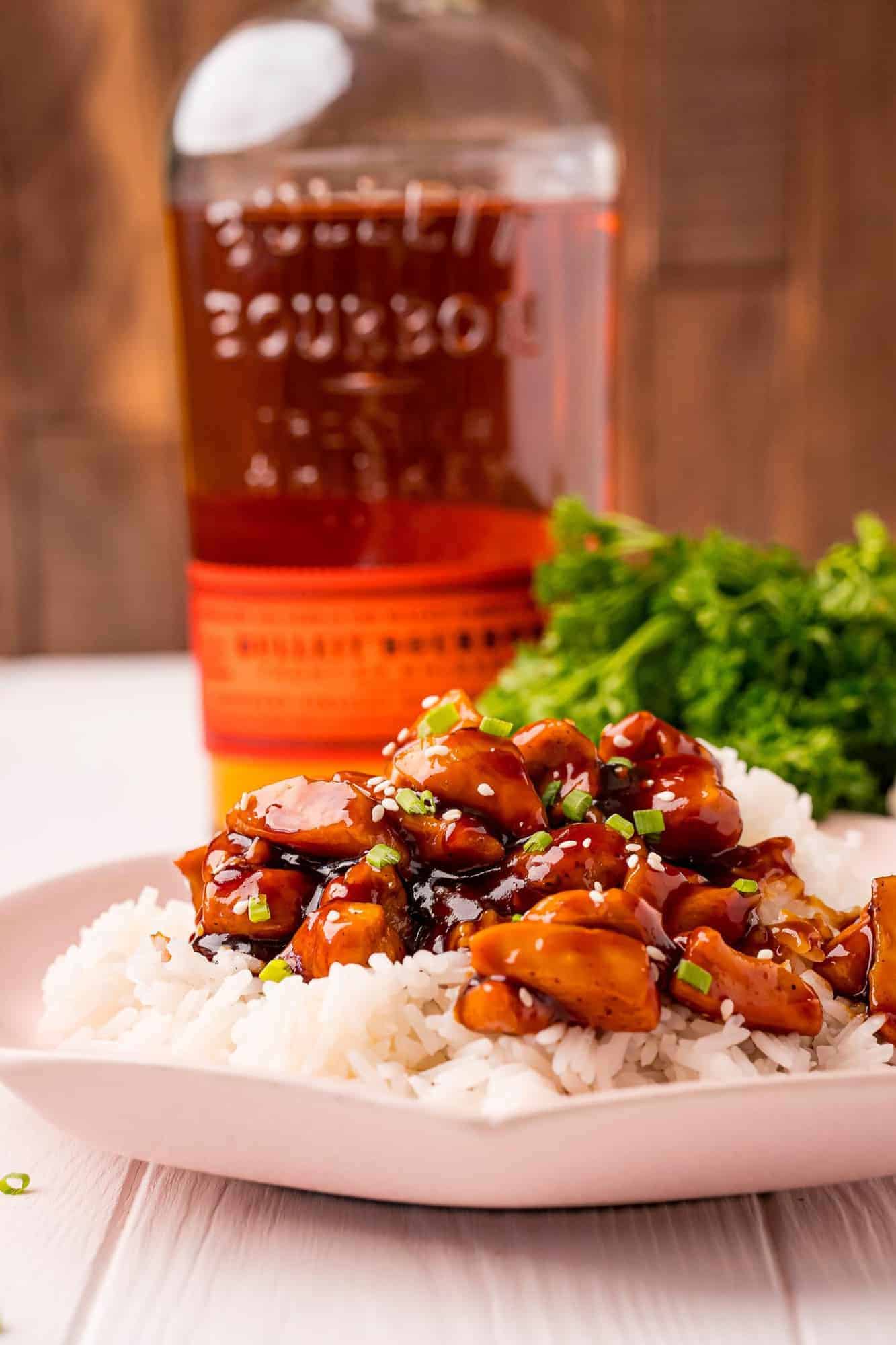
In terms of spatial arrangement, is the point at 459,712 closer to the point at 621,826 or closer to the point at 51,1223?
the point at 621,826

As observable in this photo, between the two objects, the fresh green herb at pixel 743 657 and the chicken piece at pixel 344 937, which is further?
the fresh green herb at pixel 743 657

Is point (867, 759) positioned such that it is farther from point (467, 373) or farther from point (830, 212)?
point (830, 212)

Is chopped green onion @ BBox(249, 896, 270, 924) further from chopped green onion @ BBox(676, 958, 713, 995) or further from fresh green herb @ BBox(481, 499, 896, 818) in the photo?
fresh green herb @ BBox(481, 499, 896, 818)

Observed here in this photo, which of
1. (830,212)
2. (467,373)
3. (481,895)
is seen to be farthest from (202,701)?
(830,212)

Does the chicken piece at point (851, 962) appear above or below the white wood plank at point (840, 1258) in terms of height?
above

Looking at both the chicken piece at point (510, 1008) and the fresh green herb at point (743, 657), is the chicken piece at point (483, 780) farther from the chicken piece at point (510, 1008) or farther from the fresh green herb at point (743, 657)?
the fresh green herb at point (743, 657)

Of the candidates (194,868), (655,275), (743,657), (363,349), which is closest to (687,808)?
(194,868)

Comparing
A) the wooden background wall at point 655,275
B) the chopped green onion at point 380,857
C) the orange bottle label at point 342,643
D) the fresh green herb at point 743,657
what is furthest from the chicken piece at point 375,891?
the wooden background wall at point 655,275
